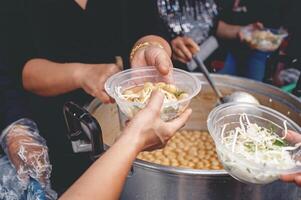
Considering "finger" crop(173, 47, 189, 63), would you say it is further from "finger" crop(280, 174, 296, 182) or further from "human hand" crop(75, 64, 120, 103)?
"finger" crop(280, 174, 296, 182)

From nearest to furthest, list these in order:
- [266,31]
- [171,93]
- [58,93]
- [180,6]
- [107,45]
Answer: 1. [171,93]
2. [58,93]
3. [107,45]
4. [180,6]
5. [266,31]

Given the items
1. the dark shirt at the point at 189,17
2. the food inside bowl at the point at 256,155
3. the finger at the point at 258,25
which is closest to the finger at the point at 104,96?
the food inside bowl at the point at 256,155

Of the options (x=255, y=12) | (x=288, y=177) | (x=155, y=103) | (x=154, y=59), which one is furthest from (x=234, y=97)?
(x=255, y=12)

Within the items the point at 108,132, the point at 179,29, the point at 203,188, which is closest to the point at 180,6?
the point at 179,29

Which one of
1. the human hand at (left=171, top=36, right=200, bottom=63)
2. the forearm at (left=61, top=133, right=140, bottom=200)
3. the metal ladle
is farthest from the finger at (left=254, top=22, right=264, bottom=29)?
the forearm at (left=61, top=133, right=140, bottom=200)

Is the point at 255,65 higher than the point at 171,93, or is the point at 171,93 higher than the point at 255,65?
the point at 171,93

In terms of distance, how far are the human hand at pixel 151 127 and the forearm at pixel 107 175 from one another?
3 cm

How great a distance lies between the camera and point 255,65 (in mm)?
3281

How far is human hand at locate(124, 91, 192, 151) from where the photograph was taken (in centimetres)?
99

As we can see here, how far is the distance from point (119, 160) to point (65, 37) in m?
1.00

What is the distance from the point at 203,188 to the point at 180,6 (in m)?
1.59

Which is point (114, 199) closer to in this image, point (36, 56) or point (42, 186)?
point (42, 186)

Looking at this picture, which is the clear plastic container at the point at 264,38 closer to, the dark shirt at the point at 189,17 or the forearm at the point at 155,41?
the dark shirt at the point at 189,17

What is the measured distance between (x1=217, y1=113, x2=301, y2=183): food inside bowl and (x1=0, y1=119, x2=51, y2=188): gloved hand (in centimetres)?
73
